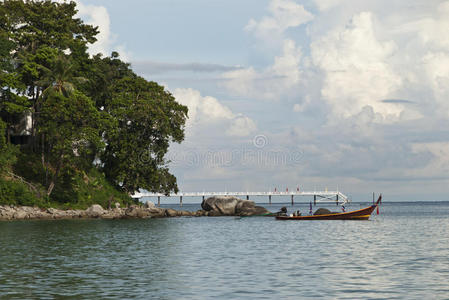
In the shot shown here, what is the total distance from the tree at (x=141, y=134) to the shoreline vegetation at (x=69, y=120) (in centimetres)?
14

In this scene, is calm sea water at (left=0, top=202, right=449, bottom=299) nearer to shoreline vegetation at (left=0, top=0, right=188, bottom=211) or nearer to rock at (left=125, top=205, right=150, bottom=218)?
shoreline vegetation at (left=0, top=0, right=188, bottom=211)

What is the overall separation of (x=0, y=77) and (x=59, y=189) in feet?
53.6

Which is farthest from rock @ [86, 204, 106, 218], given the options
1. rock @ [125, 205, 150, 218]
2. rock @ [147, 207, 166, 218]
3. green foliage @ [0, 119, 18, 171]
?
green foliage @ [0, 119, 18, 171]

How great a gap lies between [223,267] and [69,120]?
4503 centimetres

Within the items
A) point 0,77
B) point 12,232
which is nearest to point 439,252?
point 12,232

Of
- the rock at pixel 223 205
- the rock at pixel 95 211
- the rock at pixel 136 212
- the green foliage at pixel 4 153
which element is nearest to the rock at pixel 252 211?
the rock at pixel 223 205

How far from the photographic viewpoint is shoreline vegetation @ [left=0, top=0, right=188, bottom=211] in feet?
222

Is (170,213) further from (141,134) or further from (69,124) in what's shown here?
(69,124)

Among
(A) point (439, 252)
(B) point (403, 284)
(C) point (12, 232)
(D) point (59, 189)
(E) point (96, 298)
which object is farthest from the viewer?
(D) point (59, 189)

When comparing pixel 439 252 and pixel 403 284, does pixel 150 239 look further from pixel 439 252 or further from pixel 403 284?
pixel 403 284

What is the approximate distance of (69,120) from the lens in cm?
6769

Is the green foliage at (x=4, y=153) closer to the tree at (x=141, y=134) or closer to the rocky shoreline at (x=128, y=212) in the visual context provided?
the rocky shoreline at (x=128, y=212)

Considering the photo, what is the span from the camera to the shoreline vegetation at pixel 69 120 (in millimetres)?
67688

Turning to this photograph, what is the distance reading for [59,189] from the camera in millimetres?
74125
